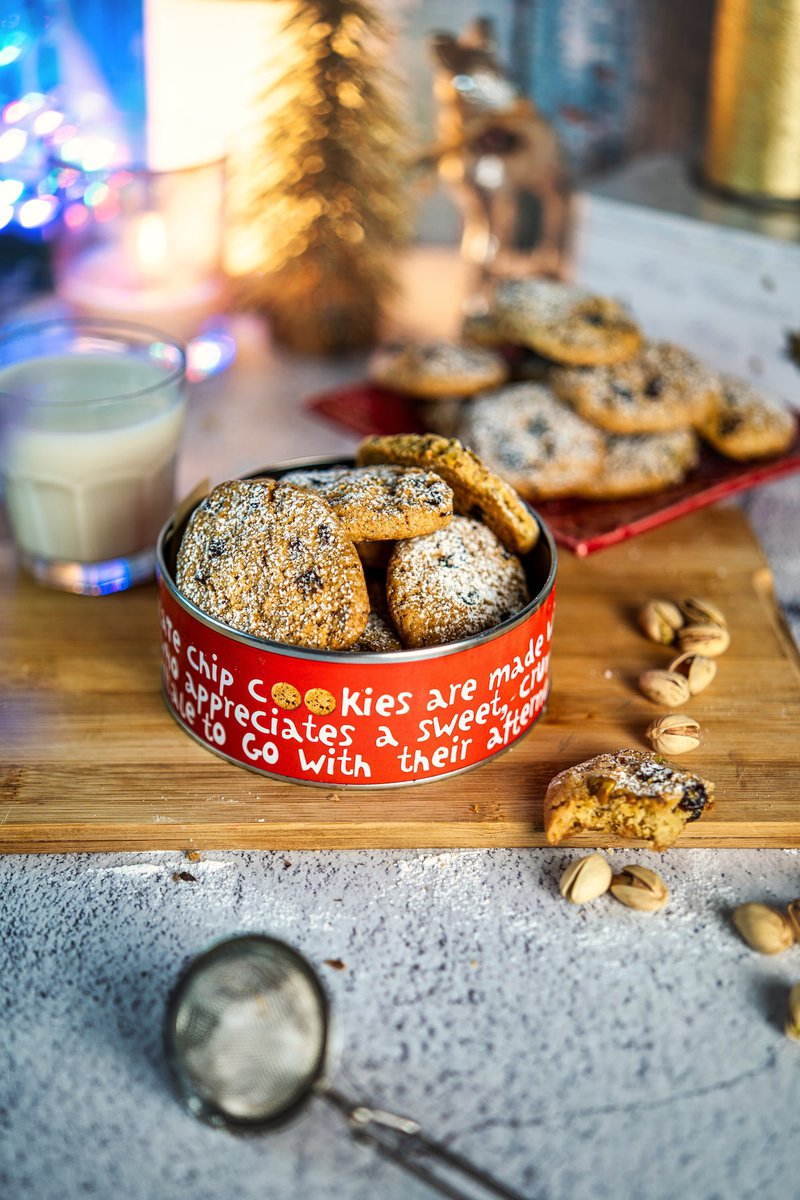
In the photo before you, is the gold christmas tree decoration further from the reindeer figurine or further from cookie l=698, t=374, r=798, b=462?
cookie l=698, t=374, r=798, b=462

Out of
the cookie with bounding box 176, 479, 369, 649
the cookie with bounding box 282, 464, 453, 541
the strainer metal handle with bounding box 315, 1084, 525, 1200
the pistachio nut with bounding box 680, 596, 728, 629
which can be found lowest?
the pistachio nut with bounding box 680, 596, 728, 629

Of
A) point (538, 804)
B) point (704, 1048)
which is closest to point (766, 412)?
point (538, 804)

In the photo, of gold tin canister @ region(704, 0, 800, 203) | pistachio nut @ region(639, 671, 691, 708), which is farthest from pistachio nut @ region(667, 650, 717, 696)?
gold tin canister @ region(704, 0, 800, 203)

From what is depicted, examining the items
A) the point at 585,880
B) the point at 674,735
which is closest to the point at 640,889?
the point at 585,880

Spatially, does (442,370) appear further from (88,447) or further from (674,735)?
(674,735)

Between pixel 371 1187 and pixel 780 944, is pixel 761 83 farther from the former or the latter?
pixel 371 1187
